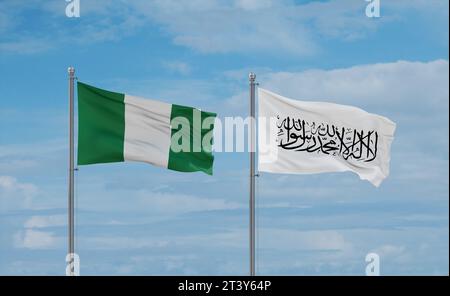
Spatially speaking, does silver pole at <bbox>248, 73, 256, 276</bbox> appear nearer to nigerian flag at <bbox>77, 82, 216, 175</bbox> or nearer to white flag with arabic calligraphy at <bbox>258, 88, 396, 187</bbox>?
white flag with arabic calligraphy at <bbox>258, 88, 396, 187</bbox>

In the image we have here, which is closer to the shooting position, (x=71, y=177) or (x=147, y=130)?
(x=71, y=177)

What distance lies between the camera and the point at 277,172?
74.7 ft

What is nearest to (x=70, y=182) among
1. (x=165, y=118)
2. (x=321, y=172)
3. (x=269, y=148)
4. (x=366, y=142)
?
(x=165, y=118)

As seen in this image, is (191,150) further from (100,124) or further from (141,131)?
(100,124)

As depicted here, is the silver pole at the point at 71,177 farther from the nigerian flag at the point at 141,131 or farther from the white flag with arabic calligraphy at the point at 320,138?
the white flag with arabic calligraphy at the point at 320,138

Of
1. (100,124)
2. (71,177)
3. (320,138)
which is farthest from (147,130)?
(320,138)

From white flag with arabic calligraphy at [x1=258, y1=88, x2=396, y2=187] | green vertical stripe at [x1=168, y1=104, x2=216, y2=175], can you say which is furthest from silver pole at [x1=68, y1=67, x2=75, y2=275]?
white flag with arabic calligraphy at [x1=258, y1=88, x2=396, y2=187]

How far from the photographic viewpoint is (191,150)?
22750mm

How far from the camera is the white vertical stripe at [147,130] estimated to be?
22547 mm

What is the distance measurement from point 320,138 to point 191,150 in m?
3.65

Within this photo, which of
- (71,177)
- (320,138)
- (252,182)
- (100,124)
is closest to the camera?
(71,177)

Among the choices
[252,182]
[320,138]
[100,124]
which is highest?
[100,124]

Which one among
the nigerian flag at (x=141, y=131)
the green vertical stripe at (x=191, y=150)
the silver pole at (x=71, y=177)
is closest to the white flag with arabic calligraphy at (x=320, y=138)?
the green vertical stripe at (x=191, y=150)
